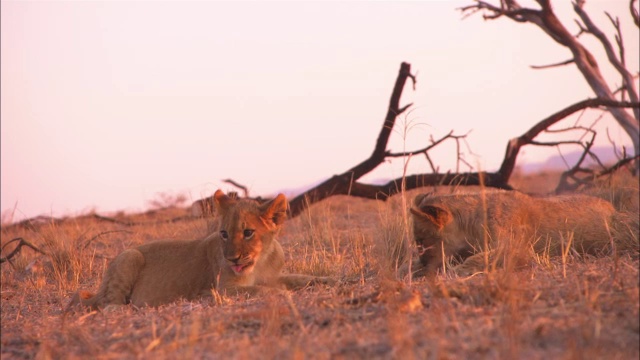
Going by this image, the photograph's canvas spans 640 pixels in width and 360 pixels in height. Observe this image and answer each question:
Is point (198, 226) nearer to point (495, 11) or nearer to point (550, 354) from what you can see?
point (550, 354)

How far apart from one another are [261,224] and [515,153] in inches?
295

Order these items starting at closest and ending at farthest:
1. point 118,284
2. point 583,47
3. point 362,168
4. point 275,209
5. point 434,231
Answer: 1. point 275,209
2. point 434,231
3. point 118,284
4. point 362,168
5. point 583,47

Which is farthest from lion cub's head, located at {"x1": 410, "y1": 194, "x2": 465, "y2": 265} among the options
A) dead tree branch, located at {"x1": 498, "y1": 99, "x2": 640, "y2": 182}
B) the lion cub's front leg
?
dead tree branch, located at {"x1": 498, "y1": 99, "x2": 640, "y2": 182}

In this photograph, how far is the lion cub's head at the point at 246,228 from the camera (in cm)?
607

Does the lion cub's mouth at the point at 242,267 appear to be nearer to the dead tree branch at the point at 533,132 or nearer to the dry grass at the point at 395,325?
the dry grass at the point at 395,325

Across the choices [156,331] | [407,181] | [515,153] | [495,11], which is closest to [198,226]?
[407,181]

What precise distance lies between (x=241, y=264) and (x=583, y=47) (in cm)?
1550

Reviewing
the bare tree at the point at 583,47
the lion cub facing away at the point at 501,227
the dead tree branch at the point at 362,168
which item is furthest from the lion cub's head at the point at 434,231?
the bare tree at the point at 583,47

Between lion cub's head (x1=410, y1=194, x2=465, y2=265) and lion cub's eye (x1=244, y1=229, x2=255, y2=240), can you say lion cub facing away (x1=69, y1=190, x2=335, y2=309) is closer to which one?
lion cub's eye (x1=244, y1=229, x2=255, y2=240)

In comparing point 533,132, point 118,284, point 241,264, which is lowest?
point 118,284

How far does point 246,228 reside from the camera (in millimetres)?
6133

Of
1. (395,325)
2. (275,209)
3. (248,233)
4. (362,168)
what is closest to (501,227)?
(275,209)

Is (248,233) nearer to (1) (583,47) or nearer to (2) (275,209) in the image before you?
(2) (275,209)

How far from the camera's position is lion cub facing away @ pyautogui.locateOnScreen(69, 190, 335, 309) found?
6.14 m
